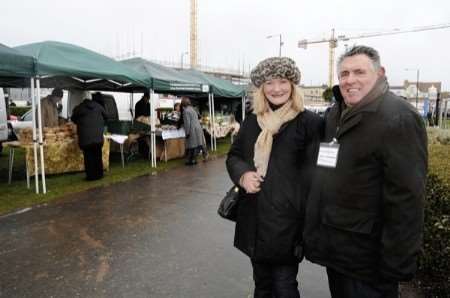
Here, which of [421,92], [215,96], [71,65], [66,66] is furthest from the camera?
[421,92]

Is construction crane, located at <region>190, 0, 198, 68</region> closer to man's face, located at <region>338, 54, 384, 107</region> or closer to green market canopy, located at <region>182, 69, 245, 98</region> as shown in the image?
green market canopy, located at <region>182, 69, 245, 98</region>

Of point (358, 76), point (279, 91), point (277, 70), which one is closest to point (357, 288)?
point (358, 76)

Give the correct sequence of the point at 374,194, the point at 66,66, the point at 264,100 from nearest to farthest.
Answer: the point at 374,194, the point at 264,100, the point at 66,66

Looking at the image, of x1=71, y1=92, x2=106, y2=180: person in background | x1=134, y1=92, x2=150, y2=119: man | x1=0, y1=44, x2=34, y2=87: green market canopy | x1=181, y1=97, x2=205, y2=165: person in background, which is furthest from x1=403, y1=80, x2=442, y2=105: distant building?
x1=0, y1=44, x2=34, y2=87: green market canopy

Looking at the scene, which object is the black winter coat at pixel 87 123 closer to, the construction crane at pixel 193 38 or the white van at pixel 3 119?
the white van at pixel 3 119

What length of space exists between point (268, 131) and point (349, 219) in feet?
2.26

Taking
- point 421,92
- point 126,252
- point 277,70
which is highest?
point 421,92

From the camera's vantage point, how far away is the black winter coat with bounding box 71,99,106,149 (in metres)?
7.59

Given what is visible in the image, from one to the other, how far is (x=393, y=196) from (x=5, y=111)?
11.9m

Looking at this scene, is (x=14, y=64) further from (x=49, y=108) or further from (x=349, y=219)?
(x=349, y=219)

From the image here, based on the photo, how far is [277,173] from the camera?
2.11 meters

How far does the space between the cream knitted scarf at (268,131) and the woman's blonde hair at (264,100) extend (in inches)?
1.2

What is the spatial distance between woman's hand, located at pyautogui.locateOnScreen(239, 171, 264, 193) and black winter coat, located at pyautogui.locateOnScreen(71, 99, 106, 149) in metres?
6.18

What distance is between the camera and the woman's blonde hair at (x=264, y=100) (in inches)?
85.2
